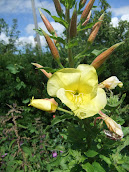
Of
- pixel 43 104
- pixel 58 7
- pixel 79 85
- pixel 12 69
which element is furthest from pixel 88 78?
pixel 12 69

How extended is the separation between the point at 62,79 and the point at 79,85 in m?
0.14

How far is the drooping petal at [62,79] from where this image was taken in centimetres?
103

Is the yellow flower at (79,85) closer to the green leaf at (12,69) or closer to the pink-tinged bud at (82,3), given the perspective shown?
the pink-tinged bud at (82,3)

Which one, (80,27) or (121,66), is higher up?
(80,27)

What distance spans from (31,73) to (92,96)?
298cm

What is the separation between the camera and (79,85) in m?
1.10

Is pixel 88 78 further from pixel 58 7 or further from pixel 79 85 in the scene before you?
pixel 58 7

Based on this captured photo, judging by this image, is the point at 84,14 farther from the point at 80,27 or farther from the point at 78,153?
the point at 78,153

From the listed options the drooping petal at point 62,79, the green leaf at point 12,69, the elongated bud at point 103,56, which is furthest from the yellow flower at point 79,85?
the green leaf at point 12,69

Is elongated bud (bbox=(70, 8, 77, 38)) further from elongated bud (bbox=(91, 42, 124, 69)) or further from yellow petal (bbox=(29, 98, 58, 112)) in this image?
yellow petal (bbox=(29, 98, 58, 112))

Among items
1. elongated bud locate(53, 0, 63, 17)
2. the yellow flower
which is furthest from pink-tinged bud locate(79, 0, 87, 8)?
the yellow flower

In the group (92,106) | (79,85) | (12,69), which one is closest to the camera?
(92,106)

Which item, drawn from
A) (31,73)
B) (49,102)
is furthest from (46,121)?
(49,102)

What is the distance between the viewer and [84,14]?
1.23 m
